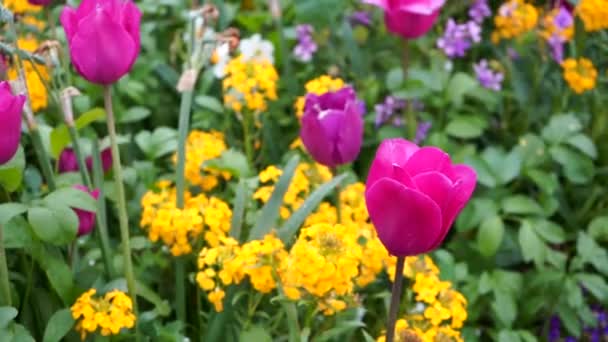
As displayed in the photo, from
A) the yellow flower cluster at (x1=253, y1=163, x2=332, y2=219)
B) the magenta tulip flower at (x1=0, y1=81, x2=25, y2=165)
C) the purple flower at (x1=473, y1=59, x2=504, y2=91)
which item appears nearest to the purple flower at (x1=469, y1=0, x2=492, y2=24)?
the purple flower at (x1=473, y1=59, x2=504, y2=91)

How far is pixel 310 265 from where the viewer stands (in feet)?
3.51

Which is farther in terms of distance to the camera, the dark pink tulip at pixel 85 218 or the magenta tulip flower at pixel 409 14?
the magenta tulip flower at pixel 409 14

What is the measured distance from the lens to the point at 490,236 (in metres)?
1.56

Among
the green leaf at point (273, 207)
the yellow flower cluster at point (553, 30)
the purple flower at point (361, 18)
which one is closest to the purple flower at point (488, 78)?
the yellow flower cluster at point (553, 30)

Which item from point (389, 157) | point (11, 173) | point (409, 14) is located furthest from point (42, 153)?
point (409, 14)

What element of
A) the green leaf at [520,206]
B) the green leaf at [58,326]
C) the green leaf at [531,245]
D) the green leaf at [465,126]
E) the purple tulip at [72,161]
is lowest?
the green leaf at [531,245]

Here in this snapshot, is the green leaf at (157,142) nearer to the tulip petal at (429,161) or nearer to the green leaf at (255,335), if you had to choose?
the green leaf at (255,335)

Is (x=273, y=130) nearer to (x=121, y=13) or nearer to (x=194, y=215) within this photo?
(x=194, y=215)

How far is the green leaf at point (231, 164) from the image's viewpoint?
4.77 ft

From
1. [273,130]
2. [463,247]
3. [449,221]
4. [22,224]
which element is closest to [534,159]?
[463,247]

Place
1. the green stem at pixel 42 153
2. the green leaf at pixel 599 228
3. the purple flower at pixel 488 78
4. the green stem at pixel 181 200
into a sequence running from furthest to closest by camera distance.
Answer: the purple flower at pixel 488 78 → the green leaf at pixel 599 228 → the green stem at pixel 181 200 → the green stem at pixel 42 153

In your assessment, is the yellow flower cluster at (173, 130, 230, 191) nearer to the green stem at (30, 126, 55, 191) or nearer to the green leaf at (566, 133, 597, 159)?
the green stem at (30, 126, 55, 191)

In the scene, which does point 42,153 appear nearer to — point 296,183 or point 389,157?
point 296,183

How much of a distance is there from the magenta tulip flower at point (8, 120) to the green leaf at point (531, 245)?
913 mm
